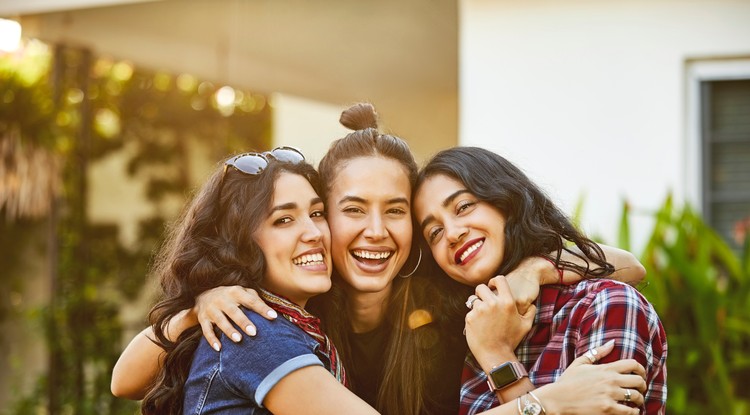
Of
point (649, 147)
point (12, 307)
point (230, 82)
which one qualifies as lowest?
point (12, 307)

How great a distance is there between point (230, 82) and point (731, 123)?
3.45 meters

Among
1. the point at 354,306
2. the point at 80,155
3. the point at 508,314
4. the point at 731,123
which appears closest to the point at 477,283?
the point at 508,314

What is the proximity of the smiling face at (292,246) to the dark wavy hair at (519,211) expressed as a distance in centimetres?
43

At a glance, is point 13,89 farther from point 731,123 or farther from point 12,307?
point 731,123

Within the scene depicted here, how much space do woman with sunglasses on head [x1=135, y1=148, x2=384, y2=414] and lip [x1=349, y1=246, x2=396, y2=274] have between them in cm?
12

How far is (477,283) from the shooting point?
2602mm

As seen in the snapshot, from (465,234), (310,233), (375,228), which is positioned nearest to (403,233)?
(375,228)

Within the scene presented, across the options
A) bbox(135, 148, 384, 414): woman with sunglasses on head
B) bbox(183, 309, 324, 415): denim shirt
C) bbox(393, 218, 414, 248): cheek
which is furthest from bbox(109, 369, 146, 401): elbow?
bbox(393, 218, 414, 248): cheek

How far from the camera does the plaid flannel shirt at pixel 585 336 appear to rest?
2.25 meters

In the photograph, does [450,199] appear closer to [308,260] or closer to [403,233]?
[403,233]

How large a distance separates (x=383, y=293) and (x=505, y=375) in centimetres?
67

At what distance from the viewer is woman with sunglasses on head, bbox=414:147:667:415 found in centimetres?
224

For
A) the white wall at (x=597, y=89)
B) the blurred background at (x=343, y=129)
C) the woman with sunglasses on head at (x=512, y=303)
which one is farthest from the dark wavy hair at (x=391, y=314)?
the white wall at (x=597, y=89)

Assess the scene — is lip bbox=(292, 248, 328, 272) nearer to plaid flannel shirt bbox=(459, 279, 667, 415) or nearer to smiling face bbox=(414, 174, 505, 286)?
smiling face bbox=(414, 174, 505, 286)
